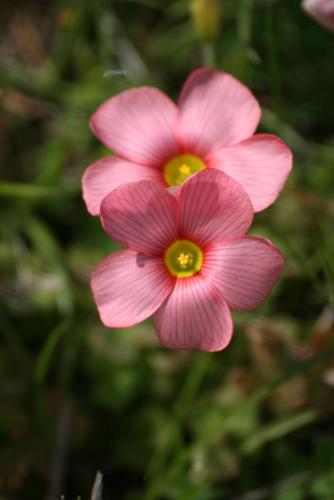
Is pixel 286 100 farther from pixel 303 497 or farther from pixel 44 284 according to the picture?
pixel 303 497

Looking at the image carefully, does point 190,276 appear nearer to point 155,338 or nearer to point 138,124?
point 138,124

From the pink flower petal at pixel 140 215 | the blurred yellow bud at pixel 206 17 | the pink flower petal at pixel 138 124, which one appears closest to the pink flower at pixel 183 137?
the pink flower petal at pixel 138 124

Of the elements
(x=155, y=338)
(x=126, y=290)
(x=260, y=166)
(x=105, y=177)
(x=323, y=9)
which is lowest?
(x=155, y=338)

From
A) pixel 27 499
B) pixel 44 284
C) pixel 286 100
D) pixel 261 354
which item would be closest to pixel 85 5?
pixel 286 100

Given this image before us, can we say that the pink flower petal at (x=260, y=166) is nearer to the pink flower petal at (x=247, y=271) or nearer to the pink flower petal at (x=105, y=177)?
the pink flower petal at (x=247, y=271)

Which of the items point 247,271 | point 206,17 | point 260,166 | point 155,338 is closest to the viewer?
point 247,271

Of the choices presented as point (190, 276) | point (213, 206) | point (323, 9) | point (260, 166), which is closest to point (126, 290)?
point (190, 276)
